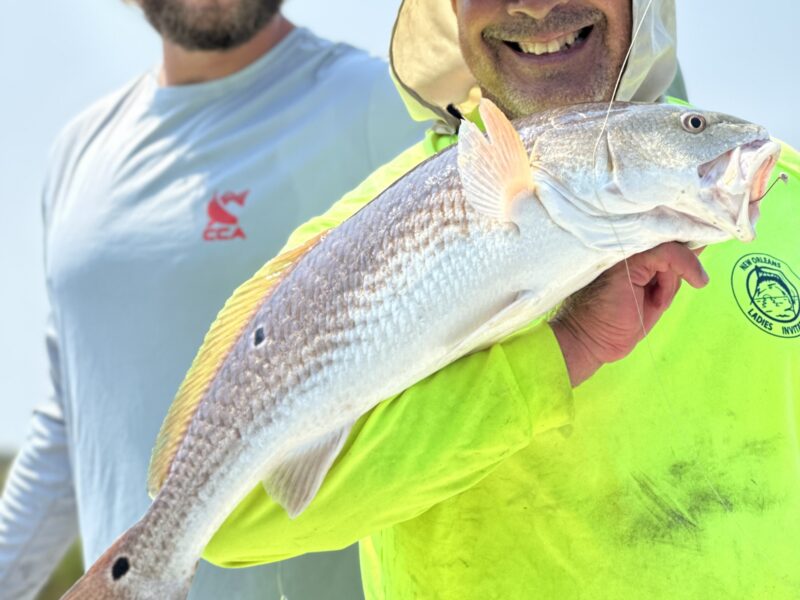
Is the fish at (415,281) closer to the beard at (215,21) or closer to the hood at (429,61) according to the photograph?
the hood at (429,61)

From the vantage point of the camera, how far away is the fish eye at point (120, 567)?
7.06 feet

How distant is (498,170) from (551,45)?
2.48 feet

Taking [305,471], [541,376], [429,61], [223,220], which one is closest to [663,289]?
[541,376]

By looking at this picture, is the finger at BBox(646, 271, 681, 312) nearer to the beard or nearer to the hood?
the hood

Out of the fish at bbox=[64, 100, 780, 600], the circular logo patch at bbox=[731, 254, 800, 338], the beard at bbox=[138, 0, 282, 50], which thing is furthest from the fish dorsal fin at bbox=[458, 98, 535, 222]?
the beard at bbox=[138, 0, 282, 50]

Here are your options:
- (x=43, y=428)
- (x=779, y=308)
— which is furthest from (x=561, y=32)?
(x=43, y=428)

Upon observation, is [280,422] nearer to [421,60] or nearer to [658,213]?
[658,213]

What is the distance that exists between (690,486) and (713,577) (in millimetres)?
158

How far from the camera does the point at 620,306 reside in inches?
76.2

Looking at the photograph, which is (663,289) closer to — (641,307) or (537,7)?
(641,307)

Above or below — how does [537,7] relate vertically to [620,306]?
above

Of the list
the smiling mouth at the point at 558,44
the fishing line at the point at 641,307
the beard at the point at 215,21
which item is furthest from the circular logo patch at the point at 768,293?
the beard at the point at 215,21

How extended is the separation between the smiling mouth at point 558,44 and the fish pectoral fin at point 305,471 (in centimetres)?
95

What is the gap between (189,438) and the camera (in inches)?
84.4
